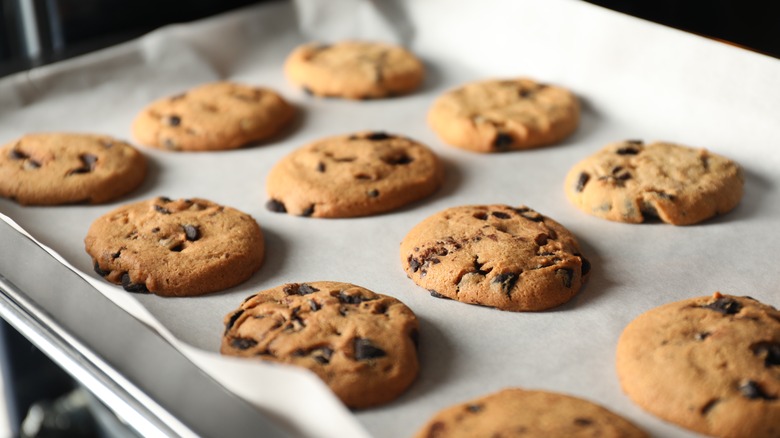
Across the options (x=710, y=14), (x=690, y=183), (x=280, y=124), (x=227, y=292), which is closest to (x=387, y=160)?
(x=280, y=124)

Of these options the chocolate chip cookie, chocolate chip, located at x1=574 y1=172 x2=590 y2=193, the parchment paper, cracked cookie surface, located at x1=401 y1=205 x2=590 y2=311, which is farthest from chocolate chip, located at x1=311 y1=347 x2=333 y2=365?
chocolate chip, located at x1=574 y1=172 x2=590 y2=193

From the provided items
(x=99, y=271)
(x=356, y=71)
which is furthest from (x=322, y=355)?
(x=356, y=71)

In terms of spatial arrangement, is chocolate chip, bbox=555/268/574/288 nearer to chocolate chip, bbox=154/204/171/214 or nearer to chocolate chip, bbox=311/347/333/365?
chocolate chip, bbox=311/347/333/365

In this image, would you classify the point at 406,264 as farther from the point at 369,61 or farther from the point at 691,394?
the point at 369,61

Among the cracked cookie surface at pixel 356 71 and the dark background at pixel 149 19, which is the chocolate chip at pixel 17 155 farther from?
the cracked cookie surface at pixel 356 71

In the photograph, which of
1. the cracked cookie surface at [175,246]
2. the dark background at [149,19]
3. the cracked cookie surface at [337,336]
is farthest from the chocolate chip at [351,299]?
the dark background at [149,19]

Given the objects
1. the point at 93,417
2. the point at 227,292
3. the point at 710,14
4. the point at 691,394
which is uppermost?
the point at 710,14
